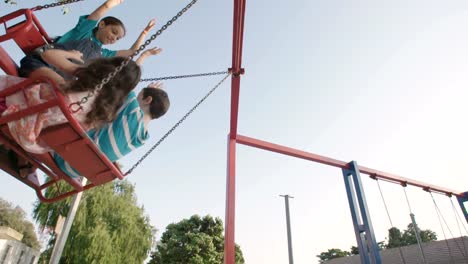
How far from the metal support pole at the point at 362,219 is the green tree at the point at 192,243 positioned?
17381 mm

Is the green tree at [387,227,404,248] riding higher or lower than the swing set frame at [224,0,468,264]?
higher

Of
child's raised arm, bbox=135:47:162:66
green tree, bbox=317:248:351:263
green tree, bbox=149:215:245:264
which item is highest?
green tree, bbox=317:248:351:263

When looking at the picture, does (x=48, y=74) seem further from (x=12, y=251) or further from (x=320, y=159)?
(x=12, y=251)

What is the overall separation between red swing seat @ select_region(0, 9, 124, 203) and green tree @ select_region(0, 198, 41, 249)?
3857 centimetres

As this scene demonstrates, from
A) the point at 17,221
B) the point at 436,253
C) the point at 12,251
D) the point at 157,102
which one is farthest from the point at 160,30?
the point at 17,221

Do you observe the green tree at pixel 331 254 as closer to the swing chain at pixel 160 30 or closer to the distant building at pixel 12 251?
the distant building at pixel 12 251

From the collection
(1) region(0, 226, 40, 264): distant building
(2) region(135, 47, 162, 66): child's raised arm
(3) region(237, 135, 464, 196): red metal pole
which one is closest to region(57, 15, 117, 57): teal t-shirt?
(2) region(135, 47, 162, 66): child's raised arm

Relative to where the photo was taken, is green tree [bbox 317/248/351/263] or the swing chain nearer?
the swing chain

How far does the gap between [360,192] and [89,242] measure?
10127 millimetres

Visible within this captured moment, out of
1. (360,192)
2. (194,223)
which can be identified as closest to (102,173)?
(360,192)

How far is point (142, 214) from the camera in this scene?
49.5 ft

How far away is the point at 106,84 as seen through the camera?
72.8 inches

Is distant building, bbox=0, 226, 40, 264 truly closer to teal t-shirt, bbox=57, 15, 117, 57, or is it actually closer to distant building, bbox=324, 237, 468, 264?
teal t-shirt, bbox=57, 15, 117, 57

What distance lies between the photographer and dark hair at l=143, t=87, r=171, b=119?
2.42 meters
